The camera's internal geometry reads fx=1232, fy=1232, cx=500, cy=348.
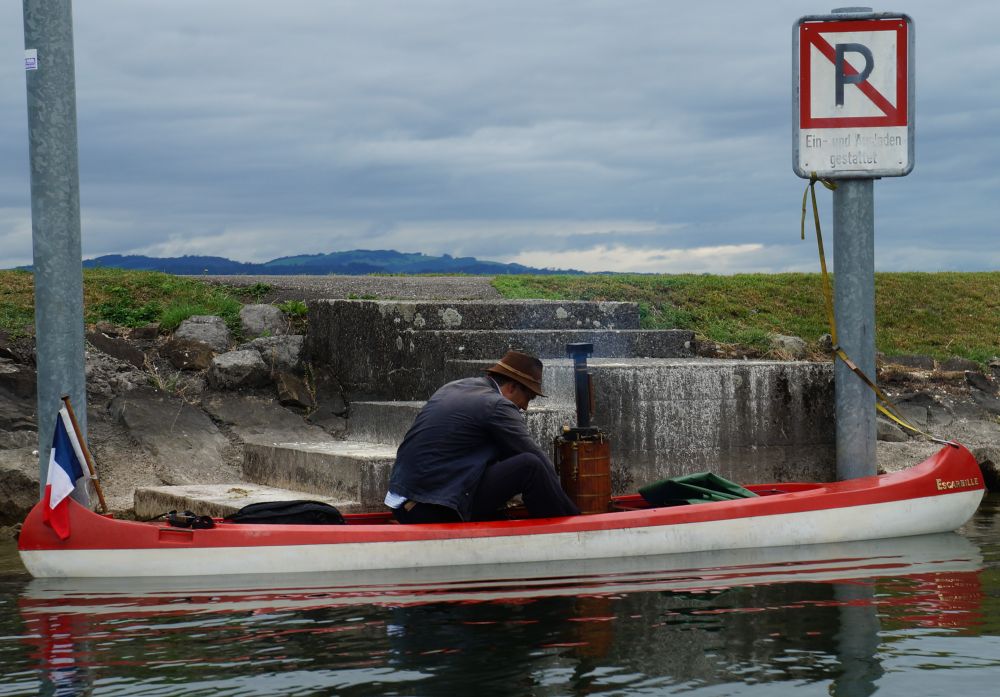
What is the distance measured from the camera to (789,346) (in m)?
15.0

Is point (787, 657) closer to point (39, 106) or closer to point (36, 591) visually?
point (36, 591)

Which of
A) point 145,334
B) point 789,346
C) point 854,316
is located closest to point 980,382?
point 789,346

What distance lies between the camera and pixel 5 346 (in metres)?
12.1

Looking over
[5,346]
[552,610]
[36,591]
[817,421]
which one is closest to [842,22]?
[817,421]

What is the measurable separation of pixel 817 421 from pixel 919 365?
5673 millimetres

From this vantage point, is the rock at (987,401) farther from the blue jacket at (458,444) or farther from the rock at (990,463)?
the blue jacket at (458,444)

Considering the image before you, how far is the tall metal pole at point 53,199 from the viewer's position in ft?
25.9

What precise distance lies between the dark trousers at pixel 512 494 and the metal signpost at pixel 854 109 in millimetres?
3159

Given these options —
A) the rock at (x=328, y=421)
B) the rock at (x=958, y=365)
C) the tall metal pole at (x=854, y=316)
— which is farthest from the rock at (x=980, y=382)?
the rock at (x=328, y=421)

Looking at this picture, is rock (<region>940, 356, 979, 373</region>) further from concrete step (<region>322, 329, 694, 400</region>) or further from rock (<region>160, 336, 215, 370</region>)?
rock (<region>160, 336, 215, 370</region>)

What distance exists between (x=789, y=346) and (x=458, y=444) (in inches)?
320

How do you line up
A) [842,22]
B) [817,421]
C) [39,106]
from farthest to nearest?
[817,421] → [842,22] → [39,106]

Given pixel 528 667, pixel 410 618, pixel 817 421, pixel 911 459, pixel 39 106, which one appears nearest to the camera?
pixel 528 667

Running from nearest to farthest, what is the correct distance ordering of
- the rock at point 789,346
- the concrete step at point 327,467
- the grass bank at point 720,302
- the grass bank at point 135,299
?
the concrete step at point 327,467 → the grass bank at point 135,299 → the grass bank at point 720,302 → the rock at point 789,346
